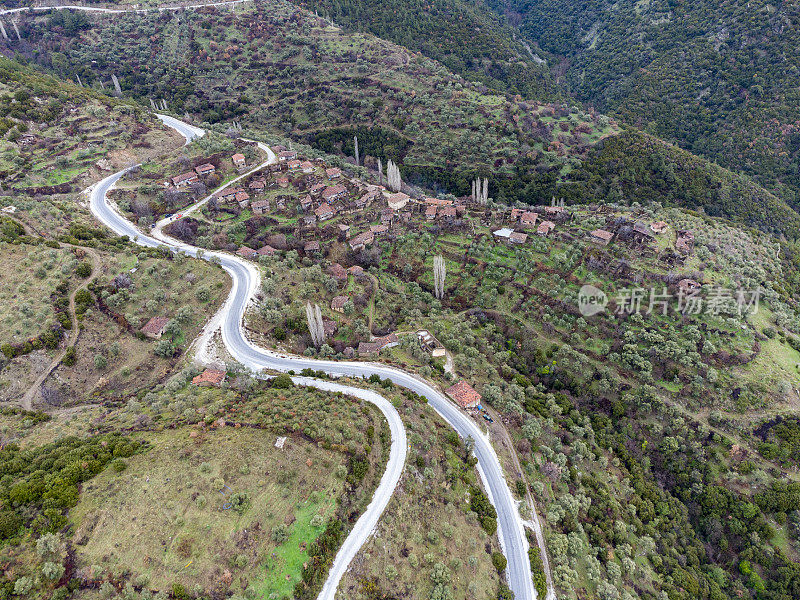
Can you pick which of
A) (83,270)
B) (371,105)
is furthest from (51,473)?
(371,105)

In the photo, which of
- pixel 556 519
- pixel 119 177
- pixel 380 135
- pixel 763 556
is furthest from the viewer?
pixel 380 135

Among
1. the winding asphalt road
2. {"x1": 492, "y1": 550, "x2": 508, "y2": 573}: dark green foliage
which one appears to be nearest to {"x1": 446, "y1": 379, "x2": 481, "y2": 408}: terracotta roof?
the winding asphalt road

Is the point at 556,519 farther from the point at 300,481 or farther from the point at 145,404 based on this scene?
the point at 145,404

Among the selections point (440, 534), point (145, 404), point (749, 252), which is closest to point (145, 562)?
point (145, 404)

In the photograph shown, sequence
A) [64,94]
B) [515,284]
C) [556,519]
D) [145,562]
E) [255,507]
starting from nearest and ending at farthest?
[145,562] < [255,507] < [556,519] < [515,284] < [64,94]

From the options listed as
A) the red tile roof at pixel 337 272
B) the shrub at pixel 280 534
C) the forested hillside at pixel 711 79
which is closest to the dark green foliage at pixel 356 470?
the shrub at pixel 280 534

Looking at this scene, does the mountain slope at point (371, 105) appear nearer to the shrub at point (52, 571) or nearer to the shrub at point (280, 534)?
the shrub at point (280, 534)

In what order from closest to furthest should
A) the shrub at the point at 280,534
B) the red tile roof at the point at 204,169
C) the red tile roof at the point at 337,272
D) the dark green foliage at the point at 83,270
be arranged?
the shrub at the point at 280,534
the dark green foliage at the point at 83,270
the red tile roof at the point at 337,272
the red tile roof at the point at 204,169
